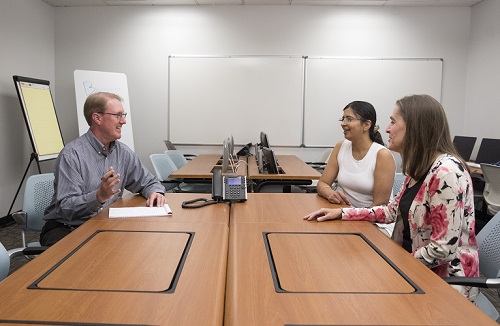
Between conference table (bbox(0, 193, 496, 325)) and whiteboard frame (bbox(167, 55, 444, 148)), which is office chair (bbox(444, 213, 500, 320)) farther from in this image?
whiteboard frame (bbox(167, 55, 444, 148))

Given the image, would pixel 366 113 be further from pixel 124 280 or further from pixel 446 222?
pixel 124 280

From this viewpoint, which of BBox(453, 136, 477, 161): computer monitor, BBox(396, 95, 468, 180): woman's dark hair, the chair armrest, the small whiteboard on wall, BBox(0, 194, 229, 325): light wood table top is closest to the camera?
BBox(0, 194, 229, 325): light wood table top

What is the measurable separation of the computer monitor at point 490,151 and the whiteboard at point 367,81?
128cm

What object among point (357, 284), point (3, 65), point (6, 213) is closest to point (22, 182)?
point (6, 213)

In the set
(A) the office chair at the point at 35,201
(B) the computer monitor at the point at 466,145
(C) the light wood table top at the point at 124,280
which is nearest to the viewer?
(C) the light wood table top at the point at 124,280

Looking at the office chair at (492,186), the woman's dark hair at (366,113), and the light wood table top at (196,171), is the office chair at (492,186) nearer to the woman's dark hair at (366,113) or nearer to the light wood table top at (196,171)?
the woman's dark hair at (366,113)

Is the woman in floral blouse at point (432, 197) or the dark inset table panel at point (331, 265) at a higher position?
the woman in floral blouse at point (432, 197)

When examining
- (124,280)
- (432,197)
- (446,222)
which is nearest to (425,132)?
(432,197)

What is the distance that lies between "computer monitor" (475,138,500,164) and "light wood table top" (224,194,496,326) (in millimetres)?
3678

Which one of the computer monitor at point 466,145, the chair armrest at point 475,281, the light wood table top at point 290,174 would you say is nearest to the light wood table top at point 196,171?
the light wood table top at point 290,174

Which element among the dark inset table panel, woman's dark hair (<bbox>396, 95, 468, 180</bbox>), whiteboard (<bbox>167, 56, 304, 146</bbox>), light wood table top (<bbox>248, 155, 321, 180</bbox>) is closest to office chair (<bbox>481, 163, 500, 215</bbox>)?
light wood table top (<bbox>248, 155, 321, 180</bbox>)

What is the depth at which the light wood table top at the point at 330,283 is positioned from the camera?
0.96 m

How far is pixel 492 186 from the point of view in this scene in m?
3.59

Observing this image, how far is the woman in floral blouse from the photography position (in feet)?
4.90
